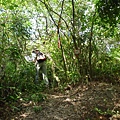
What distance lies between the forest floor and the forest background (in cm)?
44

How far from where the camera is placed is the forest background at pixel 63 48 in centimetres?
597

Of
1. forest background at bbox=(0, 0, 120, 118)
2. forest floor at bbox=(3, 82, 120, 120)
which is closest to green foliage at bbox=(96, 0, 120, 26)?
forest background at bbox=(0, 0, 120, 118)

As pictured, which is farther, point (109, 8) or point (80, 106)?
point (80, 106)

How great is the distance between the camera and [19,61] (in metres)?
7.49

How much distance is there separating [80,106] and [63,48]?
2.86 meters

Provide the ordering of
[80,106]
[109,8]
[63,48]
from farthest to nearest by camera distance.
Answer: [63,48] → [80,106] → [109,8]

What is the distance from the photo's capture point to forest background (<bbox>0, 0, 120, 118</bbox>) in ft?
19.6

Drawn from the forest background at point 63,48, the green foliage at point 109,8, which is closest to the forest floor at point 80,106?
the forest background at point 63,48

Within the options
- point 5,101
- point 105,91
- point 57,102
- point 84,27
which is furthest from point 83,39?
point 5,101

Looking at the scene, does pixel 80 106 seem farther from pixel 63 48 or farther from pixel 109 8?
pixel 63 48

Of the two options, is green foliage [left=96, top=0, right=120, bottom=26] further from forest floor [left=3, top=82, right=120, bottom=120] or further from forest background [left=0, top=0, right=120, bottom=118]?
forest floor [left=3, top=82, right=120, bottom=120]

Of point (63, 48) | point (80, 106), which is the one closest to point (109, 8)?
point (80, 106)

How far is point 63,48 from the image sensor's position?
750 cm

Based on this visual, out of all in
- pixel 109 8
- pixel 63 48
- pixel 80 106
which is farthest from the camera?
pixel 63 48
